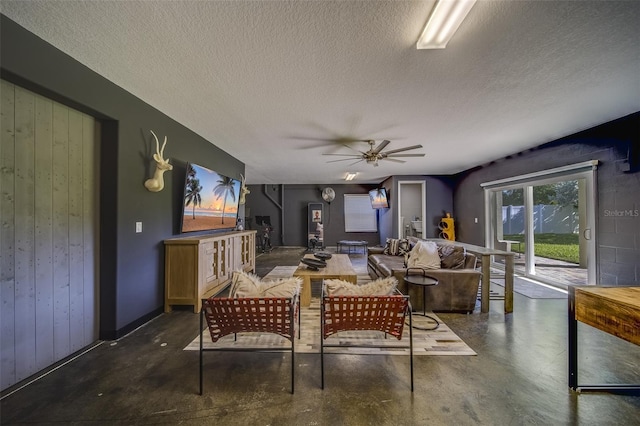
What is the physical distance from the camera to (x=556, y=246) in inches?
261

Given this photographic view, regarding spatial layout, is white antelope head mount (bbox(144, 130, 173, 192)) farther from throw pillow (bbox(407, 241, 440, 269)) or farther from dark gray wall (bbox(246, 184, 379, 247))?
dark gray wall (bbox(246, 184, 379, 247))

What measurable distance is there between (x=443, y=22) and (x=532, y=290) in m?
4.62

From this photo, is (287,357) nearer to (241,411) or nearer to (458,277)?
(241,411)

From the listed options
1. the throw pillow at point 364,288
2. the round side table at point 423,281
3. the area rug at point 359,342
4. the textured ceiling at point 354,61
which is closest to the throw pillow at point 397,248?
the round side table at point 423,281

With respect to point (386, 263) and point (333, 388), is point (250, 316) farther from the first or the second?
point (386, 263)

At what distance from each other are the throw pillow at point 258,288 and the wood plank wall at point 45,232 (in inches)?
60.7

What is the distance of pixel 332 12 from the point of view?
155cm

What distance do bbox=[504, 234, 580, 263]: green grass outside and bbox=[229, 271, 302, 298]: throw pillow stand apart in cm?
548

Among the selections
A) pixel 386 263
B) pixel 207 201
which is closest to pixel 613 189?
pixel 386 263

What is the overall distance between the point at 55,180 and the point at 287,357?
2.59 m

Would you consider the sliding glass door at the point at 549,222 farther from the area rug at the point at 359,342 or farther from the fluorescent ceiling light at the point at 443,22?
the fluorescent ceiling light at the point at 443,22

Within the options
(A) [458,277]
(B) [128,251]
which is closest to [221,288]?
(B) [128,251]

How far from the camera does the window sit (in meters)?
9.54

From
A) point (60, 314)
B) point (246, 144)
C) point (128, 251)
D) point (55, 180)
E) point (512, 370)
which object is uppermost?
point (246, 144)
